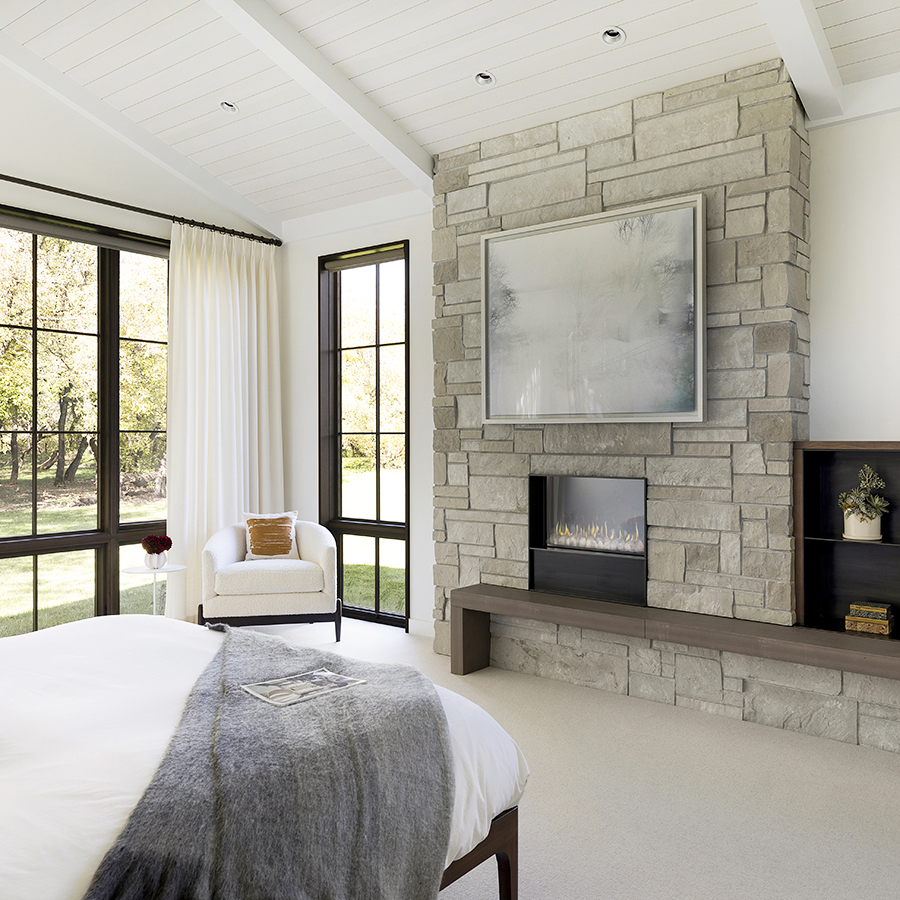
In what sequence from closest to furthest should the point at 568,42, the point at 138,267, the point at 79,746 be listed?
1. the point at 79,746
2. the point at 568,42
3. the point at 138,267

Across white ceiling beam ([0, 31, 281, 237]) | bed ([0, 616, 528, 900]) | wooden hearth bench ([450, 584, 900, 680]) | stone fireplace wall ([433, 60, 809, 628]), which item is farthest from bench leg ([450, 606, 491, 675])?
white ceiling beam ([0, 31, 281, 237])

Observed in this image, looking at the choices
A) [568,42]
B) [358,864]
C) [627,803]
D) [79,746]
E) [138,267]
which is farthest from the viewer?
[138,267]

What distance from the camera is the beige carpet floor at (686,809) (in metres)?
2.16

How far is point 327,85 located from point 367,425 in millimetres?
2327

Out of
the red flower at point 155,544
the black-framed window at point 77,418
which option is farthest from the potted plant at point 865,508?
the black-framed window at point 77,418

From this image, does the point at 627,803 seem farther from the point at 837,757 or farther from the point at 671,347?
the point at 671,347

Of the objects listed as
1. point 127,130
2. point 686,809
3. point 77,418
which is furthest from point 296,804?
point 77,418

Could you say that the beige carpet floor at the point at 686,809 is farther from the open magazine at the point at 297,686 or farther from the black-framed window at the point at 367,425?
the black-framed window at the point at 367,425

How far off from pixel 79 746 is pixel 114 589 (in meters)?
3.61

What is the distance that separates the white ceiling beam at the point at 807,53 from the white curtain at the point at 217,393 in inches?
145

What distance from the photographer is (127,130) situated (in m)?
4.68

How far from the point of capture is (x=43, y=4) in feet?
12.4

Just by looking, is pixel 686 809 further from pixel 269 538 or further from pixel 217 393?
pixel 217 393

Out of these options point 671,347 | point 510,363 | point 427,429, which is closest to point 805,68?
point 671,347
